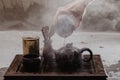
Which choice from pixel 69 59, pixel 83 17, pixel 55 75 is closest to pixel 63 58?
pixel 69 59

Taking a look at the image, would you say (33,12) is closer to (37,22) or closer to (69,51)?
(37,22)

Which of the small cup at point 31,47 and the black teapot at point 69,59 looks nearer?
the black teapot at point 69,59

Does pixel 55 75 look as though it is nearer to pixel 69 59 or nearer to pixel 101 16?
pixel 69 59

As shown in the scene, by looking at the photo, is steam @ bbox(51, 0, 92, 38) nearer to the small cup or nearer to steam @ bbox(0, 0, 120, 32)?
the small cup

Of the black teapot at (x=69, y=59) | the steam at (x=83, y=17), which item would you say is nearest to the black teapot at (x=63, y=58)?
the black teapot at (x=69, y=59)

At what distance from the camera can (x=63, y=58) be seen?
1894 mm

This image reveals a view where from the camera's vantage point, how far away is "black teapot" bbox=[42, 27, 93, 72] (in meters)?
1.87

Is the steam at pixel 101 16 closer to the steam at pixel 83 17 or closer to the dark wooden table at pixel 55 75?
the steam at pixel 83 17

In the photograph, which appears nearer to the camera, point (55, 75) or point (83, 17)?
point (55, 75)

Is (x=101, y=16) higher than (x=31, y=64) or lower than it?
higher

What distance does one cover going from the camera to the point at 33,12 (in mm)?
3803

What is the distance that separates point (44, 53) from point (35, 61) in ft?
0.34

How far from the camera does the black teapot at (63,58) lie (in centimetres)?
187

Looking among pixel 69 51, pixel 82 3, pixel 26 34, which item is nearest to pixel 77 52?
pixel 69 51
